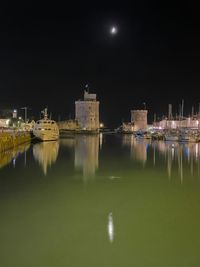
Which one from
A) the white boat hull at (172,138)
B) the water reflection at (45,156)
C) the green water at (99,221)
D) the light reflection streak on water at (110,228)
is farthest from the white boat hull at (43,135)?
the light reflection streak on water at (110,228)

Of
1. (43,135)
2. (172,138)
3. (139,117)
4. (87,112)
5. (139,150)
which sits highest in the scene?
(87,112)

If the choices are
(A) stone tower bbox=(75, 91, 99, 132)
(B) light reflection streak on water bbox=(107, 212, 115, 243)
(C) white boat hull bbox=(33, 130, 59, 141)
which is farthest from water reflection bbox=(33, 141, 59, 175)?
(A) stone tower bbox=(75, 91, 99, 132)

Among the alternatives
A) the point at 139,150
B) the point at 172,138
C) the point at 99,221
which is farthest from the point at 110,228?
the point at 172,138

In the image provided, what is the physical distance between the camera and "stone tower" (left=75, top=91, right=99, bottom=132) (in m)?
144

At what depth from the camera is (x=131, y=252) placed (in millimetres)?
6512

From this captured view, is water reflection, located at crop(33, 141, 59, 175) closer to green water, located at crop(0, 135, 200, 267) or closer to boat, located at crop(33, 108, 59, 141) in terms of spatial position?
green water, located at crop(0, 135, 200, 267)

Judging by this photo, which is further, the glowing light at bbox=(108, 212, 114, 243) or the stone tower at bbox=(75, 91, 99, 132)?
the stone tower at bbox=(75, 91, 99, 132)

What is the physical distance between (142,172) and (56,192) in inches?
270

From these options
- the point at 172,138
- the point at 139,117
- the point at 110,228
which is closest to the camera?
the point at 110,228

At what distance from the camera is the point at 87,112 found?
145000 millimetres

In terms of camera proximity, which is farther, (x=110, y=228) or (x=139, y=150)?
(x=139, y=150)

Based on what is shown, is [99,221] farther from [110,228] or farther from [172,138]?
[172,138]

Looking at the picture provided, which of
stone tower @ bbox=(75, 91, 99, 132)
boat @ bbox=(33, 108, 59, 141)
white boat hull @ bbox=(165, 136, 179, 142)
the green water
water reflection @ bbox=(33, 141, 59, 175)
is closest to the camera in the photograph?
the green water

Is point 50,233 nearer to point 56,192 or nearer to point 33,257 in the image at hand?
point 33,257
